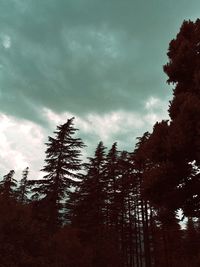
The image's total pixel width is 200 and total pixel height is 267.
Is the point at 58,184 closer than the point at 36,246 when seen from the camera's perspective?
No

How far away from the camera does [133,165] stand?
33281 mm

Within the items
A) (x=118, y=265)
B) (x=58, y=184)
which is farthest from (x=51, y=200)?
(x=118, y=265)

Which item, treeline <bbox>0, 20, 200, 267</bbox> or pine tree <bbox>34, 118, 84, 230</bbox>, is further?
pine tree <bbox>34, 118, 84, 230</bbox>

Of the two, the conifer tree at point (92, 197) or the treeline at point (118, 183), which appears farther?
the conifer tree at point (92, 197)

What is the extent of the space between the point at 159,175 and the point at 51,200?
1677 centimetres

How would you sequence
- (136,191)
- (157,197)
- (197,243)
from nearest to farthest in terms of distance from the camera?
(157,197) < (136,191) < (197,243)

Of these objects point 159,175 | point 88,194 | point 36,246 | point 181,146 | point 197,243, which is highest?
point 88,194

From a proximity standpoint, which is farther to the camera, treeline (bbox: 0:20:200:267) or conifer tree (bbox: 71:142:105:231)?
conifer tree (bbox: 71:142:105:231)

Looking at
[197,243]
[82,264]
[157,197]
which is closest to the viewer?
[157,197]

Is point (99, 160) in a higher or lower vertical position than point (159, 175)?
higher

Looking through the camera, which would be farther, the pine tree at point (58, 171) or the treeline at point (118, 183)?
the pine tree at point (58, 171)

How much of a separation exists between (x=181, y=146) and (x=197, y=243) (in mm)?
35549

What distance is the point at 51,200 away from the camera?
25.1 meters

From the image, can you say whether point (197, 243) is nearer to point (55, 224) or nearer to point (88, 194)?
point (88, 194)
